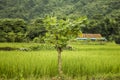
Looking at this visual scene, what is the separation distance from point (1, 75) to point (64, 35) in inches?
90.4

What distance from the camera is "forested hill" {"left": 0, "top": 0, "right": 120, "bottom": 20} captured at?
52553mm

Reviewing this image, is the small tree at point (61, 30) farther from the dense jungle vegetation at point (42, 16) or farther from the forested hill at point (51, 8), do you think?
the forested hill at point (51, 8)

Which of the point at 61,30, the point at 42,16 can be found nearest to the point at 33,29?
the point at 42,16

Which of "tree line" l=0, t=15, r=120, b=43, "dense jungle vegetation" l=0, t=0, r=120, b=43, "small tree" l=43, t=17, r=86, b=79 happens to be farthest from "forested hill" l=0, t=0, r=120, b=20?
"small tree" l=43, t=17, r=86, b=79

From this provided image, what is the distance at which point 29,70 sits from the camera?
7.44 meters

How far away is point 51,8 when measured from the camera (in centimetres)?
6394

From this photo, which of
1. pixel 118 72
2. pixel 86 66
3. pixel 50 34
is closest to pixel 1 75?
pixel 50 34

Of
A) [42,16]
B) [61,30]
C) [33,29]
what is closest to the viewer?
[61,30]

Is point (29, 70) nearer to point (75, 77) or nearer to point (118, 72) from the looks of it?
point (75, 77)

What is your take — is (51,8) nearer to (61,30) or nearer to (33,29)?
(33,29)

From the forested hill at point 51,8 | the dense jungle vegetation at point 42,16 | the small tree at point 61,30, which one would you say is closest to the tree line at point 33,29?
the dense jungle vegetation at point 42,16

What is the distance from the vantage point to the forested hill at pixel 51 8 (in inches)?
2069

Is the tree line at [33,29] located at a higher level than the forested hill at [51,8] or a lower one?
lower

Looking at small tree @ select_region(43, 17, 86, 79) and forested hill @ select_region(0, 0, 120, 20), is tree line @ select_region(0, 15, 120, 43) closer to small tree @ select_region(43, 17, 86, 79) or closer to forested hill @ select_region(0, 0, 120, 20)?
forested hill @ select_region(0, 0, 120, 20)
